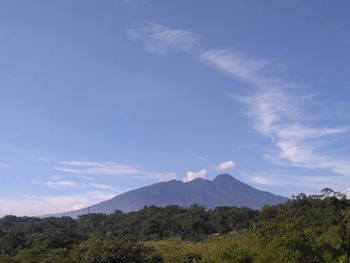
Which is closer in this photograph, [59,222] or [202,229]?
[202,229]

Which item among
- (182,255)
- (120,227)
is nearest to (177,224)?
(120,227)

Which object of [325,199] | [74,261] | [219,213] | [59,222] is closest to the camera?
[74,261]

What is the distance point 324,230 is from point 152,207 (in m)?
37.3

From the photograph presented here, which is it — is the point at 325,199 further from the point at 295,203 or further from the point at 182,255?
the point at 182,255

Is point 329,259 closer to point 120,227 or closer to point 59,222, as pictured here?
point 120,227

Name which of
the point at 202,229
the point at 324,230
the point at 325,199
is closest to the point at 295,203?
the point at 325,199

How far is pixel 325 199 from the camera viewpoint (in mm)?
34188

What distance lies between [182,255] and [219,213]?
29.8 metres

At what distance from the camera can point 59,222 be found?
56719mm

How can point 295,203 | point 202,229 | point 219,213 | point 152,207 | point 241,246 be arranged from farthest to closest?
point 152,207 < point 219,213 < point 202,229 < point 295,203 < point 241,246

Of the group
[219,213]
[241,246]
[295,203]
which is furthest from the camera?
[219,213]

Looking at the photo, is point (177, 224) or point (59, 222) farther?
point (59, 222)

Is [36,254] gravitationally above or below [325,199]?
below

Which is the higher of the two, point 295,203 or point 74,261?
point 295,203
